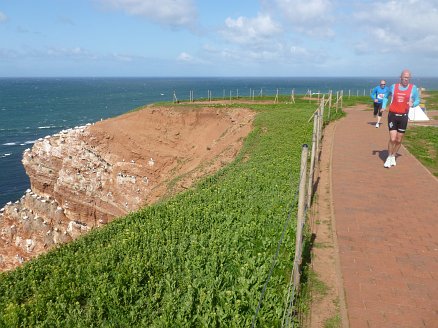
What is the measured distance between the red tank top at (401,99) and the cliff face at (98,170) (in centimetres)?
1204

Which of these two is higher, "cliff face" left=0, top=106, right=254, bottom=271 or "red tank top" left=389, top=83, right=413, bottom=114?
"red tank top" left=389, top=83, right=413, bottom=114

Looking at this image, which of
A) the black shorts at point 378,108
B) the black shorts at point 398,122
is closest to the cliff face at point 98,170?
the black shorts at point 378,108

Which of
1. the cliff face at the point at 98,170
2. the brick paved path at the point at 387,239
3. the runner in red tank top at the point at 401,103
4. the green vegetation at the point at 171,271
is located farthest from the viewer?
the cliff face at the point at 98,170

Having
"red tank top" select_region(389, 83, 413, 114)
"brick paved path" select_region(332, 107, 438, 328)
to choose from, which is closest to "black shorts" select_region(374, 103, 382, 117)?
"brick paved path" select_region(332, 107, 438, 328)

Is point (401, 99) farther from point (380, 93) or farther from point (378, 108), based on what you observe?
point (378, 108)

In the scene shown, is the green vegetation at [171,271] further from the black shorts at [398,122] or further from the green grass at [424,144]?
the green grass at [424,144]

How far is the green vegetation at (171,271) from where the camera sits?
559 cm

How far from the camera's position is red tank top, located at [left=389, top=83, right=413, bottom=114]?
10969 mm

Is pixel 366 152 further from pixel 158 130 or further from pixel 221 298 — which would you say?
pixel 158 130

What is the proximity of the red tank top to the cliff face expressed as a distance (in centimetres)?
1204

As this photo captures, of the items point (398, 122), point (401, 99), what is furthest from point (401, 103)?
point (398, 122)

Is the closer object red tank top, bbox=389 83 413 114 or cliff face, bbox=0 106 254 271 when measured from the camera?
red tank top, bbox=389 83 413 114

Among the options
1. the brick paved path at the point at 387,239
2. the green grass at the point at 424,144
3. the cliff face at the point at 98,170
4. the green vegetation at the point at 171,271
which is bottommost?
the cliff face at the point at 98,170

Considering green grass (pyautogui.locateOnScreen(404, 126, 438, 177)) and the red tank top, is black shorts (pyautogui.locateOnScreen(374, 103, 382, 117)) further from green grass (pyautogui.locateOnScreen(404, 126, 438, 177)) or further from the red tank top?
the red tank top
